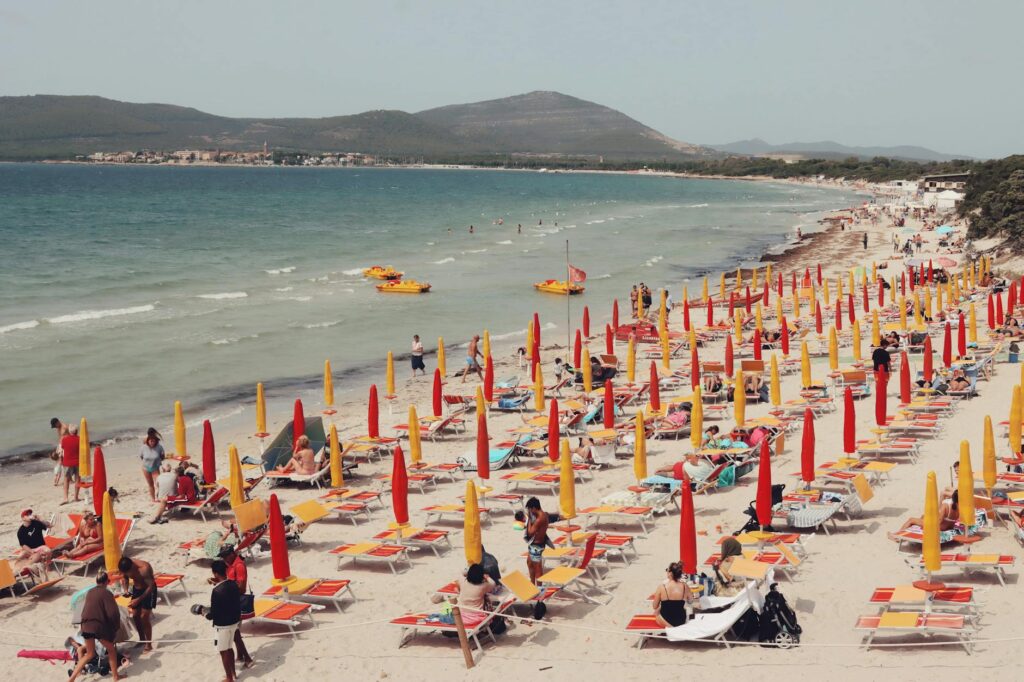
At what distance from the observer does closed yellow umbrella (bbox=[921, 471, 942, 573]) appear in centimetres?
962

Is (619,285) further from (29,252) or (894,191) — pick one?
(894,191)

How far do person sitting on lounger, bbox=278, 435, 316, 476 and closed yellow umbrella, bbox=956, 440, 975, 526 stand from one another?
28.2 feet

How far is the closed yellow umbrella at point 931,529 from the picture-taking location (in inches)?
379

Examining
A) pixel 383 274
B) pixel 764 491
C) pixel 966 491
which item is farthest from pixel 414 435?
pixel 383 274

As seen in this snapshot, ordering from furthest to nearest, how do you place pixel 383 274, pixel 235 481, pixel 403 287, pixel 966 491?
1. pixel 383 274
2. pixel 403 287
3. pixel 235 481
4. pixel 966 491

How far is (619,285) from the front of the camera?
43.2 m

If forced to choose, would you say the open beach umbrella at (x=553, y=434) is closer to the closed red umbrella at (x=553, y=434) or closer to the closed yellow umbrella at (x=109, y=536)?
the closed red umbrella at (x=553, y=434)

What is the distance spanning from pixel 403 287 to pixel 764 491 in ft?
98.7

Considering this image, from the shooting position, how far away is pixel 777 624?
369 inches

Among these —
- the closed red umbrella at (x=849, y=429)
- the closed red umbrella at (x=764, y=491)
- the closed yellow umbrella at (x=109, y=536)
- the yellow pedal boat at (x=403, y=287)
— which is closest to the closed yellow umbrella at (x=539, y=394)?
the closed red umbrella at (x=849, y=429)

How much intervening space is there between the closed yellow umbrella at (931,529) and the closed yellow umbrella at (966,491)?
101cm

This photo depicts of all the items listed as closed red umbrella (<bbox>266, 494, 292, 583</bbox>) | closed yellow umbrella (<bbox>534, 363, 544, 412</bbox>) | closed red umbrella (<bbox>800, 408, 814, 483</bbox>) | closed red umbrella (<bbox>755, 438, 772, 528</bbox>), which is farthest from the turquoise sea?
closed red umbrella (<bbox>755, 438, 772, 528</bbox>)

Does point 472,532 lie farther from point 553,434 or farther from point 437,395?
point 437,395

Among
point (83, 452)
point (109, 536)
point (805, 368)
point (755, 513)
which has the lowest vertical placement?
point (755, 513)
